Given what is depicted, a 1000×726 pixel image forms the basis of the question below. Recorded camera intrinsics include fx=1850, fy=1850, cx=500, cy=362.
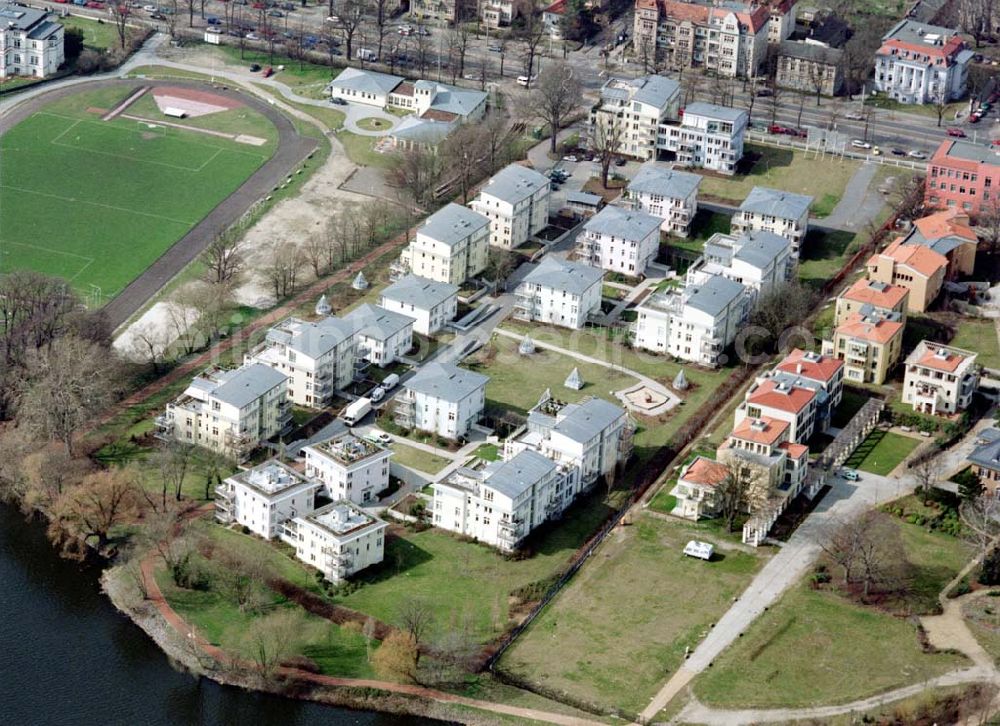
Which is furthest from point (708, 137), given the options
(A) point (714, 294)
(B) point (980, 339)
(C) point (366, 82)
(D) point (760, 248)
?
(B) point (980, 339)

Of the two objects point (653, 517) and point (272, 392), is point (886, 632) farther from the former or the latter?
point (272, 392)

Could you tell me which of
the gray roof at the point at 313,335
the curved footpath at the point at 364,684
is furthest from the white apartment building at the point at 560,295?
the curved footpath at the point at 364,684

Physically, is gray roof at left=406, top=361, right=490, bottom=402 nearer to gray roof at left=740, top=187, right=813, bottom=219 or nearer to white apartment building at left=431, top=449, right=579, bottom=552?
white apartment building at left=431, top=449, right=579, bottom=552

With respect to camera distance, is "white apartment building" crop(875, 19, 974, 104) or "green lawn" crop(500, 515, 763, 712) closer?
"green lawn" crop(500, 515, 763, 712)

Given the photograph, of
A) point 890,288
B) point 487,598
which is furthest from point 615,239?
point 487,598

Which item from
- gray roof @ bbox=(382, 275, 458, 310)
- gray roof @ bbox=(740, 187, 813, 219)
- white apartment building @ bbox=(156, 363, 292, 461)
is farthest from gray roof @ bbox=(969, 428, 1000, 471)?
white apartment building @ bbox=(156, 363, 292, 461)

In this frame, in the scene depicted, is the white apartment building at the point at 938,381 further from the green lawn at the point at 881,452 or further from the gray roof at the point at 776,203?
the gray roof at the point at 776,203

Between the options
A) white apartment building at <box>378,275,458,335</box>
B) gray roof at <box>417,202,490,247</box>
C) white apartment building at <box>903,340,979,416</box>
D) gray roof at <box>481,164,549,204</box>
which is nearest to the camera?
white apartment building at <box>903,340,979,416</box>

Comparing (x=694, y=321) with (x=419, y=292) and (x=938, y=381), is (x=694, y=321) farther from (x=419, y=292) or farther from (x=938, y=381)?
(x=419, y=292)
